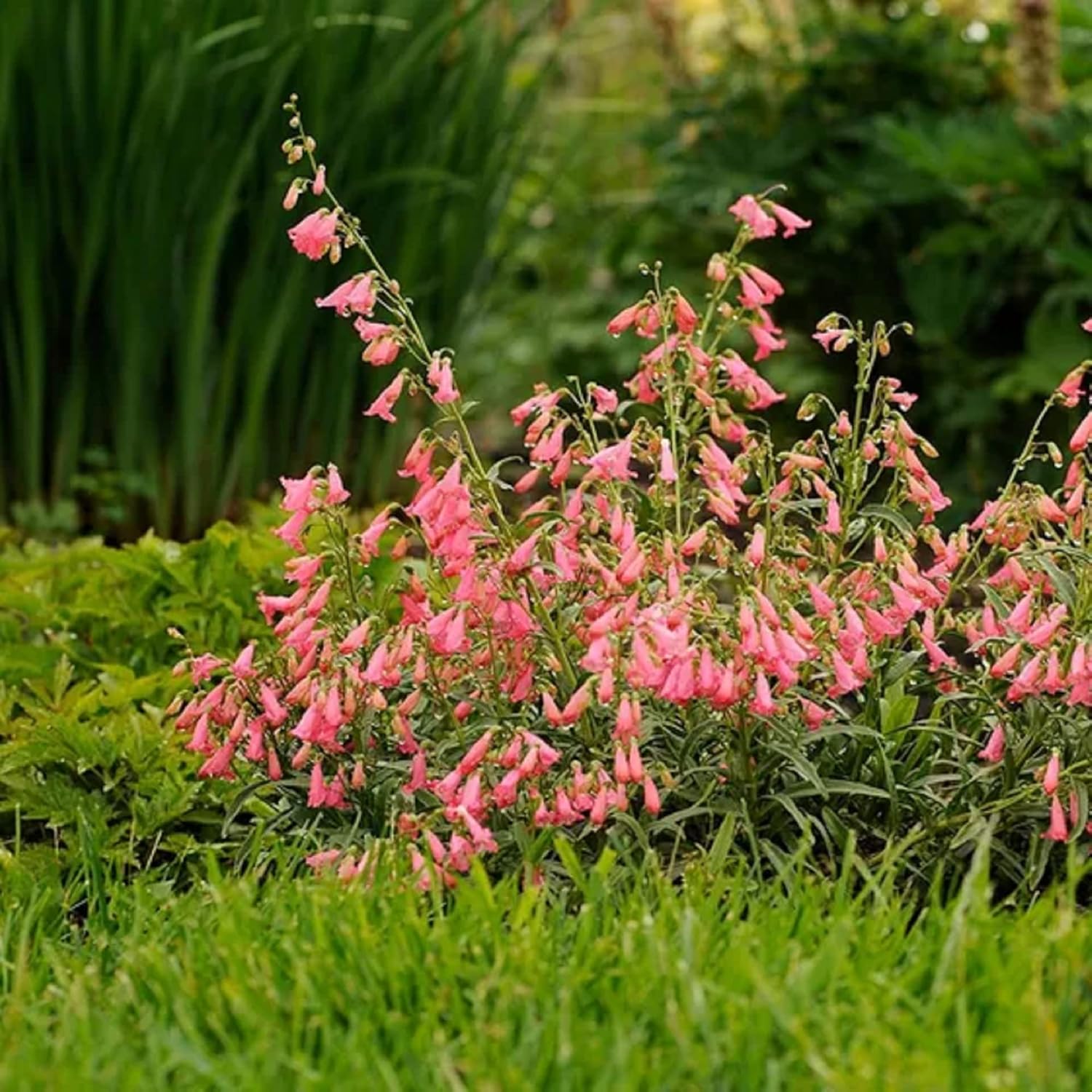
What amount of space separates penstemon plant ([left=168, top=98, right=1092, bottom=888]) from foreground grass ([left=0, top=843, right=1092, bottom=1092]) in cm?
16

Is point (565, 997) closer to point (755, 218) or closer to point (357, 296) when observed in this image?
point (357, 296)

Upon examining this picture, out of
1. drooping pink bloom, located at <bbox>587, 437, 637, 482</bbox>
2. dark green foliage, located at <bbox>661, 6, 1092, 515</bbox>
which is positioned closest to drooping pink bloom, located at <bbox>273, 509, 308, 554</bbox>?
drooping pink bloom, located at <bbox>587, 437, 637, 482</bbox>

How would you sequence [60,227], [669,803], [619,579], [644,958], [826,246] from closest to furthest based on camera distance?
[644,958] → [619,579] → [669,803] → [60,227] → [826,246]

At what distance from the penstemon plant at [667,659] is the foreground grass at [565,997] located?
6.4 inches

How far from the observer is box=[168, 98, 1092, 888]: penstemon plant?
242 centimetres

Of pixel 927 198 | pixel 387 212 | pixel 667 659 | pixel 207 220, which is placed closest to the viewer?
pixel 667 659

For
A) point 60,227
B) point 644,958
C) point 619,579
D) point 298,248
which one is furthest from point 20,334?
point 644,958

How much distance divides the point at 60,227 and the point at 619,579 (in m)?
2.54

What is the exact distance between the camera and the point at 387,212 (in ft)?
15.5

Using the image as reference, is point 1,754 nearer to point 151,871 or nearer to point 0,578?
point 151,871

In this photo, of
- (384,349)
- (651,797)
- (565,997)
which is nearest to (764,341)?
(384,349)

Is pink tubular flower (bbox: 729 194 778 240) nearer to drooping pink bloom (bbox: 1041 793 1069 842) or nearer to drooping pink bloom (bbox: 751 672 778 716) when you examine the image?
drooping pink bloom (bbox: 751 672 778 716)

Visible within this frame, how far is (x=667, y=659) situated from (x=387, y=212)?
264 centimetres

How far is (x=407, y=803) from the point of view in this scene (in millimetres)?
2668
